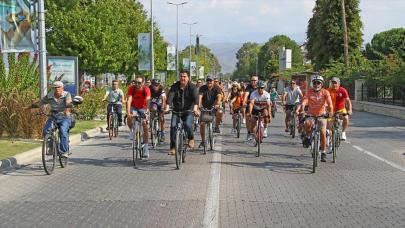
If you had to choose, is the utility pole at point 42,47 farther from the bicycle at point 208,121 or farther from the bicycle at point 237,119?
the bicycle at point 237,119

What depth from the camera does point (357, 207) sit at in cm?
768

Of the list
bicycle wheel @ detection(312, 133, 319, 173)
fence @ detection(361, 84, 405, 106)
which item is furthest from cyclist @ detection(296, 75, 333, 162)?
fence @ detection(361, 84, 405, 106)

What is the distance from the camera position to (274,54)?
13300cm

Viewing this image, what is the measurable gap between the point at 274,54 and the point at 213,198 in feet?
416

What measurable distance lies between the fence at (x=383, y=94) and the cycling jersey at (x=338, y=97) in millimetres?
18891

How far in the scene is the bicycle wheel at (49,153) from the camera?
34.4 feet

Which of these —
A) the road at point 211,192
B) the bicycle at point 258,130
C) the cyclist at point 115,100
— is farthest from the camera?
the cyclist at point 115,100

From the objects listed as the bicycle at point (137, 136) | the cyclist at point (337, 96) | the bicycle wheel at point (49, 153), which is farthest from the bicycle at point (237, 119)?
the bicycle wheel at point (49, 153)

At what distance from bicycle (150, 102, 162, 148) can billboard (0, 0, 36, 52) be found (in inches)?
165

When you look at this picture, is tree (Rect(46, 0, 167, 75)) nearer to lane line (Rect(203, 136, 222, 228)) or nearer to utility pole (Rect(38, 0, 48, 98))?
utility pole (Rect(38, 0, 48, 98))

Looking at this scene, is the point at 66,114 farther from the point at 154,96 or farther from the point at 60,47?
the point at 60,47

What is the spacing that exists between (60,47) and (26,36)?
16285mm

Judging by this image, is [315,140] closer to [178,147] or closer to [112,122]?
[178,147]

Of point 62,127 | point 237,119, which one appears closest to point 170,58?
point 237,119
